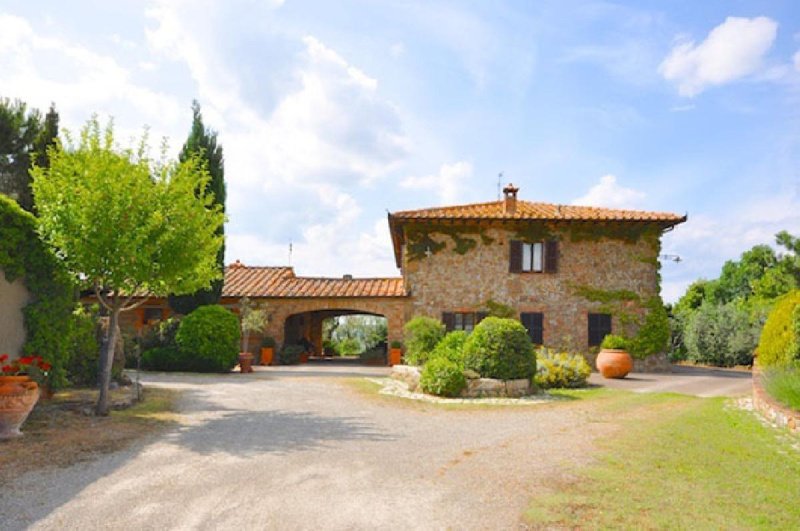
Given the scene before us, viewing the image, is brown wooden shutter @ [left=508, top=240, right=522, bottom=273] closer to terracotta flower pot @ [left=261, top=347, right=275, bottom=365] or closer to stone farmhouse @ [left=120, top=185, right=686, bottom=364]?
stone farmhouse @ [left=120, top=185, right=686, bottom=364]

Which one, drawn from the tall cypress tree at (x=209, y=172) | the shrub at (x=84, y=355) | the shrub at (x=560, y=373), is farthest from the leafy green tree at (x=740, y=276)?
the shrub at (x=84, y=355)

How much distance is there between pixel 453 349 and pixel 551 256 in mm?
8737

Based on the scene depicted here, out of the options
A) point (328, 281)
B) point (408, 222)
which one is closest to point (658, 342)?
point (408, 222)

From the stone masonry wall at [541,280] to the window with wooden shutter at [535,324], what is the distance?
14 centimetres

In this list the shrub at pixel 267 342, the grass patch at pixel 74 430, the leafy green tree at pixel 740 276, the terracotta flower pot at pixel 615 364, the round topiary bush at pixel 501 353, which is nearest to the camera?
the grass patch at pixel 74 430

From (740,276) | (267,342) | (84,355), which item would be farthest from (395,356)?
(740,276)

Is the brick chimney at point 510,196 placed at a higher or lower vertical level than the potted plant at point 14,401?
higher

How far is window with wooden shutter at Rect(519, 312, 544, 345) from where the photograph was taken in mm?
19531

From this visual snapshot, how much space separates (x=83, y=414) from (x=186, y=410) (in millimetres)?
1490

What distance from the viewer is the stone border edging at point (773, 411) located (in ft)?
24.9

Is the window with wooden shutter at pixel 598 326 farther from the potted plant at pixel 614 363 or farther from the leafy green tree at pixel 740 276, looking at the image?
the leafy green tree at pixel 740 276

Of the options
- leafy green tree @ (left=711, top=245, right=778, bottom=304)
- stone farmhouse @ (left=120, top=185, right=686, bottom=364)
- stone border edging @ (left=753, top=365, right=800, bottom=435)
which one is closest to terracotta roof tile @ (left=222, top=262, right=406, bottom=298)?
stone farmhouse @ (left=120, top=185, right=686, bottom=364)

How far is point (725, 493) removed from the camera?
488cm

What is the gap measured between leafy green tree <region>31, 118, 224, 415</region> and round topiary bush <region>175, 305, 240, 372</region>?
6774 mm
